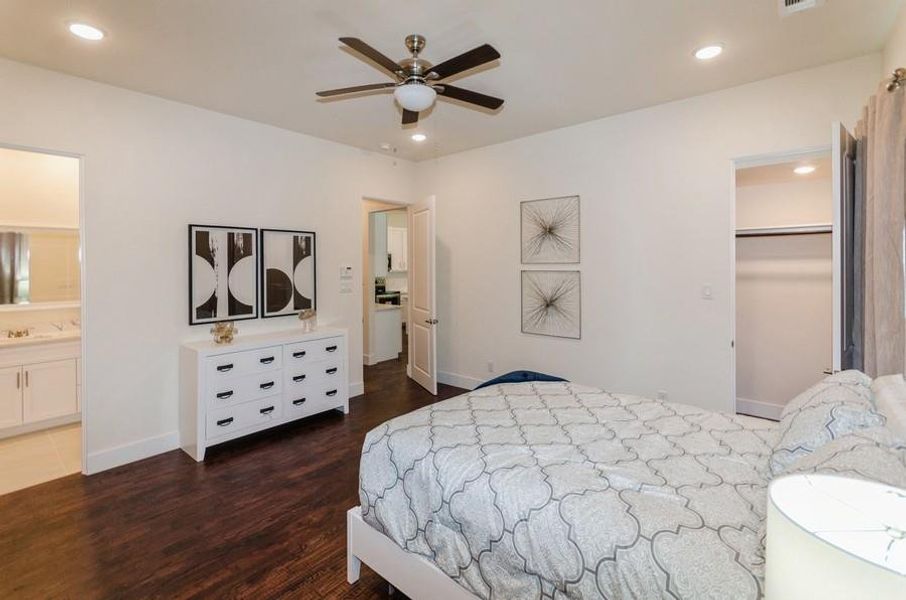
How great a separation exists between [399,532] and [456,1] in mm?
2568

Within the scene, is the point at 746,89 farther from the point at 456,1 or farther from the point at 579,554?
the point at 579,554

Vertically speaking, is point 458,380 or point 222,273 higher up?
point 222,273

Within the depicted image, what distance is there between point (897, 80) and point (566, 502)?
2487mm

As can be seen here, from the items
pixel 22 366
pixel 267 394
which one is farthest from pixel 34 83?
pixel 267 394

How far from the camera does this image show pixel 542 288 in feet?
14.4

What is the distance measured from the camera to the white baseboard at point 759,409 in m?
3.96

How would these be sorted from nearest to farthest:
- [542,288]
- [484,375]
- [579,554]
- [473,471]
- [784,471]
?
[579,554] < [784,471] < [473,471] < [542,288] < [484,375]

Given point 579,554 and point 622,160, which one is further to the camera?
point 622,160

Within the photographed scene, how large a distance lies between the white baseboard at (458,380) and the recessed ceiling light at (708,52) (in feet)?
11.9

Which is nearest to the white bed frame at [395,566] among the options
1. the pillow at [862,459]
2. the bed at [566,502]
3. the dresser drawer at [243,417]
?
the bed at [566,502]

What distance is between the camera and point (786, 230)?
3756mm

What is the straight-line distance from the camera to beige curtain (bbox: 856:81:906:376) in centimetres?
186

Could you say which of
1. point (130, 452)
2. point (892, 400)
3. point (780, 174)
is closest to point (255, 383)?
point (130, 452)

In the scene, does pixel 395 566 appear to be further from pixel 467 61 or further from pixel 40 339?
pixel 40 339
